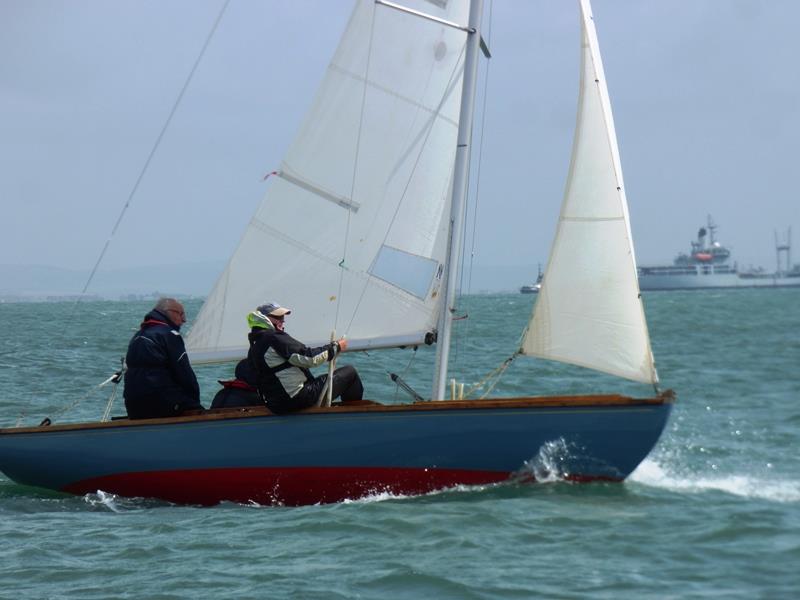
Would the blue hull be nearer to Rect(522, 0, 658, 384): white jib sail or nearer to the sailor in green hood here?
the sailor in green hood

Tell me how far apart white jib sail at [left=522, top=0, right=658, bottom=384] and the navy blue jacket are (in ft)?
8.35

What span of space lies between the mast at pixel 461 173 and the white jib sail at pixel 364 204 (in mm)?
77

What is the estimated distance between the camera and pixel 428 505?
26.7 ft

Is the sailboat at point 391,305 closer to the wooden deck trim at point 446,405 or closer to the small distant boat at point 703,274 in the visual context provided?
the wooden deck trim at point 446,405

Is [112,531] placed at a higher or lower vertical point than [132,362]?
lower

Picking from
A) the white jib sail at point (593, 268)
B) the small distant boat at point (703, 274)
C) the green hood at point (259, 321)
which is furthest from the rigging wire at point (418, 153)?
the small distant boat at point (703, 274)

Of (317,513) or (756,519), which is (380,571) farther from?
(756,519)

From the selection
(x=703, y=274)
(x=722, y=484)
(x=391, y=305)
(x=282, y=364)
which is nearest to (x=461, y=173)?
(x=391, y=305)

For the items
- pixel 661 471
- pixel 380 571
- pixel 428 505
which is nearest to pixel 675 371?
pixel 661 471

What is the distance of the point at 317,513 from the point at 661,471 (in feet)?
8.80

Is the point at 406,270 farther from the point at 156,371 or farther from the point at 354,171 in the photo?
the point at 156,371

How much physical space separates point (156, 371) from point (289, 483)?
4.39ft

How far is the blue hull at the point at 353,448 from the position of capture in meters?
8.17

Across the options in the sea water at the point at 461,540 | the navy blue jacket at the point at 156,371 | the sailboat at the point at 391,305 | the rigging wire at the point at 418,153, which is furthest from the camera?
the rigging wire at the point at 418,153
